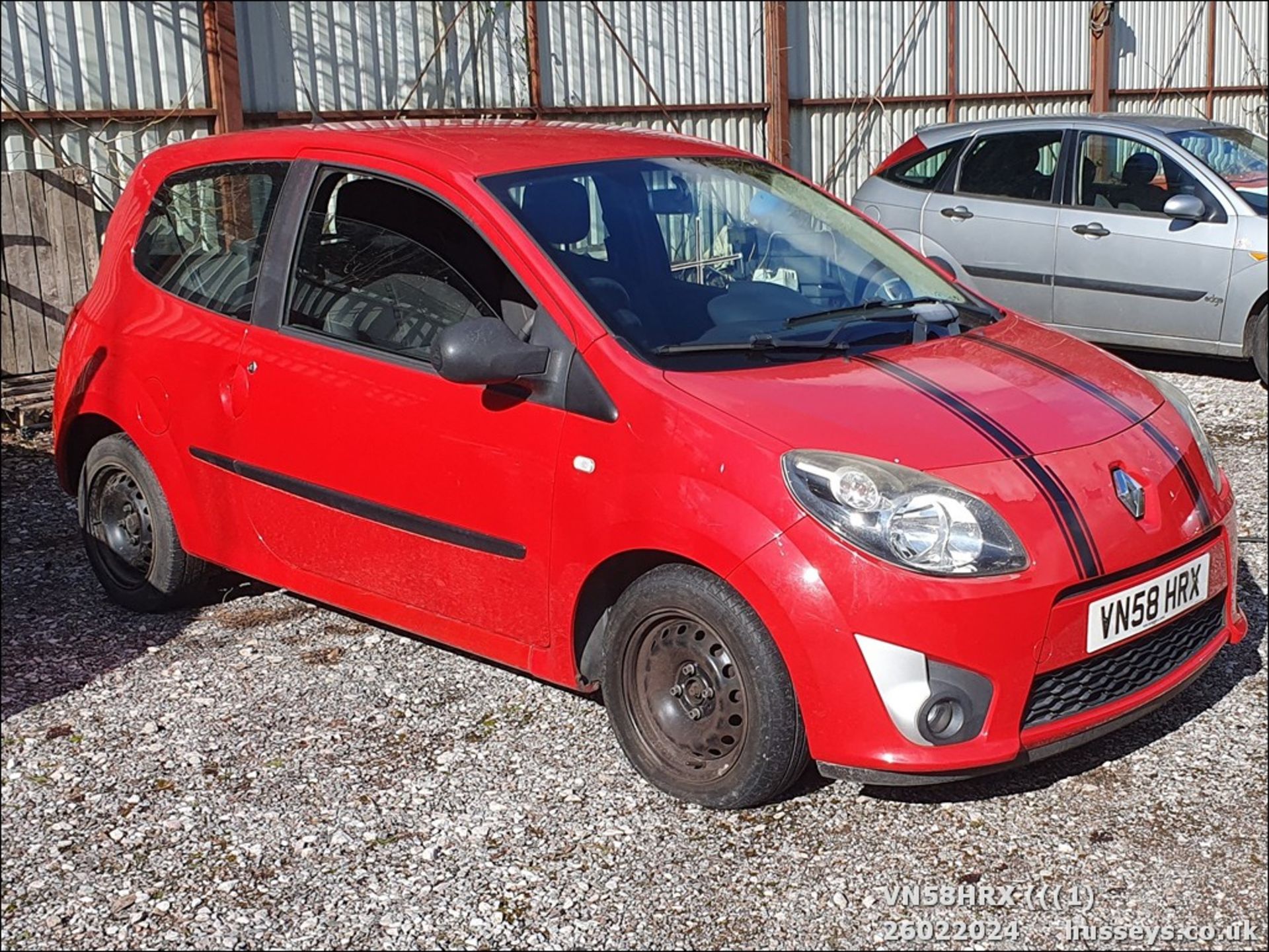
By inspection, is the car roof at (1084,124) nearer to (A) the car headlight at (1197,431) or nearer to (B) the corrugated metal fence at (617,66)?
(B) the corrugated metal fence at (617,66)

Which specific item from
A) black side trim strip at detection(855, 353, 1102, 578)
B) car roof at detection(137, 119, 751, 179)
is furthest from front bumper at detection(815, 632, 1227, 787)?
car roof at detection(137, 119, 751, 179)

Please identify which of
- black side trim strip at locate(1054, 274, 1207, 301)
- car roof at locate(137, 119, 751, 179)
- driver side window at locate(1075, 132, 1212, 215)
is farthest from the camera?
driver side window at locate(1075, 132, 1212, 215)

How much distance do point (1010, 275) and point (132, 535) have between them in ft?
19.5

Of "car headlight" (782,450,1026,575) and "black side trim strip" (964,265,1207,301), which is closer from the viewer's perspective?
"car headlight" (782,450,1026,575)

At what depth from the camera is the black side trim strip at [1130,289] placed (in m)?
8.75

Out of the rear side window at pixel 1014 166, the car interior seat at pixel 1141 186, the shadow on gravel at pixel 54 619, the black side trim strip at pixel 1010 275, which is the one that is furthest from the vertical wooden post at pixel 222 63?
the car interior seat at pixel 1141 186

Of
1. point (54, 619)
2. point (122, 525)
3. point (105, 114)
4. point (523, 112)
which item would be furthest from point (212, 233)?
point (523, 112)

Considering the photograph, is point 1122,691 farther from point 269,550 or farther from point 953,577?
point 269,550

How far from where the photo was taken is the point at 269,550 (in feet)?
16.1

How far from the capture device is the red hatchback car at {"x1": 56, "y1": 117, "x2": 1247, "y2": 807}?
3547 millimetres

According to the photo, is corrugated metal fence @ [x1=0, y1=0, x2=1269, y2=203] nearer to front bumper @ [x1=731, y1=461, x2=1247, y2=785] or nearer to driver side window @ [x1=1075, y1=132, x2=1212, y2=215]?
driver side window @ [x1=1075, y1=132, x2=1212, y2=215]

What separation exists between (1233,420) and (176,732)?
5837mm

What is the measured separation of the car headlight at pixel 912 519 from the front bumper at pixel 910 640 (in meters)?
0.04

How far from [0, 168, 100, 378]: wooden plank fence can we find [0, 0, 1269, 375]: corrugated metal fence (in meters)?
0.33
